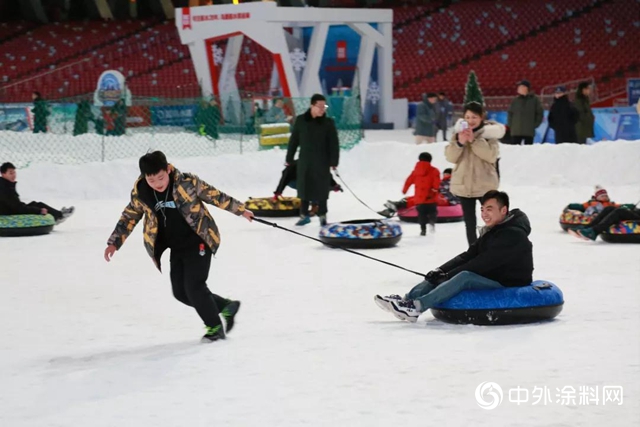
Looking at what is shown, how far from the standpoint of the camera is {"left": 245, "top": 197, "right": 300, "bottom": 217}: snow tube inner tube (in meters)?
13.3

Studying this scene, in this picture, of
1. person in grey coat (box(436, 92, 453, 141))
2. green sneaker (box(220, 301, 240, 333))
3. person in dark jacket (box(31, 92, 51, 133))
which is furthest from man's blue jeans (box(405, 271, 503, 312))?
person in grey coat (box(436, 92, 453, 141))

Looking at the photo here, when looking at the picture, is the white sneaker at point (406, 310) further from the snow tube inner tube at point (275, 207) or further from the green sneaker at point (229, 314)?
the snow tube inner tube at point (275, 207)

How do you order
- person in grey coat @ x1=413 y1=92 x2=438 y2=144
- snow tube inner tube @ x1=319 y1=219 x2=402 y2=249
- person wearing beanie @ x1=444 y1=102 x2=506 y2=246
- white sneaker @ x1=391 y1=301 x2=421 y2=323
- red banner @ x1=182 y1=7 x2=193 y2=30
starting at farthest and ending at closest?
red banner @ x1=182 y1=7 x2=193 y2=30
person in grey coat @ x1=413 y1=92 x2=438 y2=144
snow tube inner tube @ x1=319 y1=219 x2=402 y2=249
person wearing beanie @ x1=444 y1=102 x2=506 y2=246
white sneaker @ x1=391 y1=301 x2=421 y2=323

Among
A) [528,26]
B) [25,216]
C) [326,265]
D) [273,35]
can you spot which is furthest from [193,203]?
[528,26]

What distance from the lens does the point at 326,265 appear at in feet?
30.9

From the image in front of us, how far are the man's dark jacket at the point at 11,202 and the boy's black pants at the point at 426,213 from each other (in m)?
4.24

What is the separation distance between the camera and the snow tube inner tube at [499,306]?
6474mm

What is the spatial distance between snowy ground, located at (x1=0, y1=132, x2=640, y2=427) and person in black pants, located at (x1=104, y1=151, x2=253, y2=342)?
1.05ft

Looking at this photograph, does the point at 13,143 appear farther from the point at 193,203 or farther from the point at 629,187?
the point at 193,203

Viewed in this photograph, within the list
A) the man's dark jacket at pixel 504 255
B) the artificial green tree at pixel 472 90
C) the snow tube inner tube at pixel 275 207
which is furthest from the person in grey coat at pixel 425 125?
the man's dark jacket at pixel 504 255

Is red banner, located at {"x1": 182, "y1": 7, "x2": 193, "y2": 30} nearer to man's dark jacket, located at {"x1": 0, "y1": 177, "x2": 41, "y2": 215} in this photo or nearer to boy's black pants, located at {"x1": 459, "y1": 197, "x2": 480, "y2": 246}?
man's dark jacket, located at {"x1": 0, "y1": 177, "x2": 41, "y2": 215}

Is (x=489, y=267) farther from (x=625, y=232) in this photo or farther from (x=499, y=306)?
(x=625, y=232)

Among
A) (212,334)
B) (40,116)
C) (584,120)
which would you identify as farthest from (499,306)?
(40,116)

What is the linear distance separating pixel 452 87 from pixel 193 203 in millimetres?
25869
